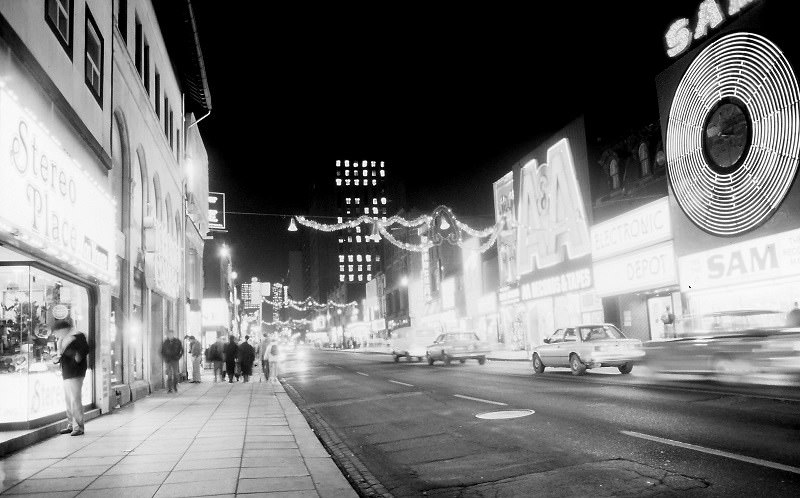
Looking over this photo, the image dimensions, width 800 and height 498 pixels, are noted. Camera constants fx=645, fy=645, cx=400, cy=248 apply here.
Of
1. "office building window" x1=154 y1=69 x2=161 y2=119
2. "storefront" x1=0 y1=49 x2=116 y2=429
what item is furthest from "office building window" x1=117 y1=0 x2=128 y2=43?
"storefront" x1=0 y1=49 x2=116 y2=429

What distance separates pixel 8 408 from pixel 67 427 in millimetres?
1005

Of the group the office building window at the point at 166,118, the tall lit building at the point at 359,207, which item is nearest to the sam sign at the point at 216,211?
the office building window at the point at 166,118

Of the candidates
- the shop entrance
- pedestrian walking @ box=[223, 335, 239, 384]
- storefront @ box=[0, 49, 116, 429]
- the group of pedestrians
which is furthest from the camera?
pedestrian walking @ box=[223, 335, 239, 384]

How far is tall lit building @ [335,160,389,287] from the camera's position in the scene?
167 m

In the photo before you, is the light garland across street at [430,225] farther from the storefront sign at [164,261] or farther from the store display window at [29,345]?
the store display window at [29,345]

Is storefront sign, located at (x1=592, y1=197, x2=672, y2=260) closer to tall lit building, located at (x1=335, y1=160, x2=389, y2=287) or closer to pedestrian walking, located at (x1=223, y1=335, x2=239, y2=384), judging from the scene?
pedestrian walking, located at (x1=223, y1=335, x2=239, y2=384)

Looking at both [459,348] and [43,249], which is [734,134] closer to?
[459,348]

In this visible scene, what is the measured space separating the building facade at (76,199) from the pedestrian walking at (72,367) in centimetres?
54

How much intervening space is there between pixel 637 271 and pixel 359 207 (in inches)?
5551

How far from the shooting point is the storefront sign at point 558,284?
111ft

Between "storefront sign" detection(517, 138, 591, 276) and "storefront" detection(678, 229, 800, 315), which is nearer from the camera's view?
"storefront" detection(678, 229, 800, 315)

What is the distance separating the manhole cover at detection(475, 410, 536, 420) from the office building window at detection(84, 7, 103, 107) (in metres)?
10.5

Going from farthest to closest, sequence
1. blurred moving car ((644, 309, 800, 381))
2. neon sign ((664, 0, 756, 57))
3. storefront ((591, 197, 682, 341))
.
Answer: storefront ((591, 197, 682, 341)) → neon sign ((664, 0, 756, 57)) → blurred moving car ((644, 309, 800, 381))

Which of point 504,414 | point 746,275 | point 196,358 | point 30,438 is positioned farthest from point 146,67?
point 746,275
